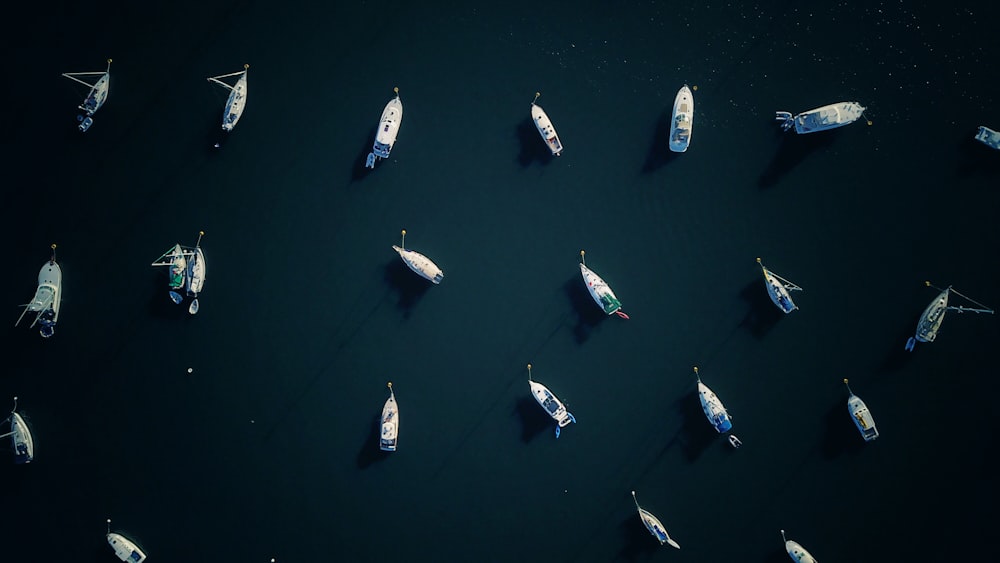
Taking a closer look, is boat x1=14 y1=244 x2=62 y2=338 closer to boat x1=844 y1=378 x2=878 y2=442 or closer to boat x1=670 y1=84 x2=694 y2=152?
boat x1=670 y1=84 x2=694 y2=152

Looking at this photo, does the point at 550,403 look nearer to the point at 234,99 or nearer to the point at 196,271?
the point at 196,271

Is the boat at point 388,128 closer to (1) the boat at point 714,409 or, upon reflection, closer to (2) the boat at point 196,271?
(2) the boat at point 196,271

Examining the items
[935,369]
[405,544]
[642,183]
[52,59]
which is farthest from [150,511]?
[935,369]

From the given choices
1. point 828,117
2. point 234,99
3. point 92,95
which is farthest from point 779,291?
point 92,95

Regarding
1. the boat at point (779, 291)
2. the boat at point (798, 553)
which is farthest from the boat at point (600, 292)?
the boat at point (798, 553)

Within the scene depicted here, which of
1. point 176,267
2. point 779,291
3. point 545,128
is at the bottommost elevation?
point 176,267
